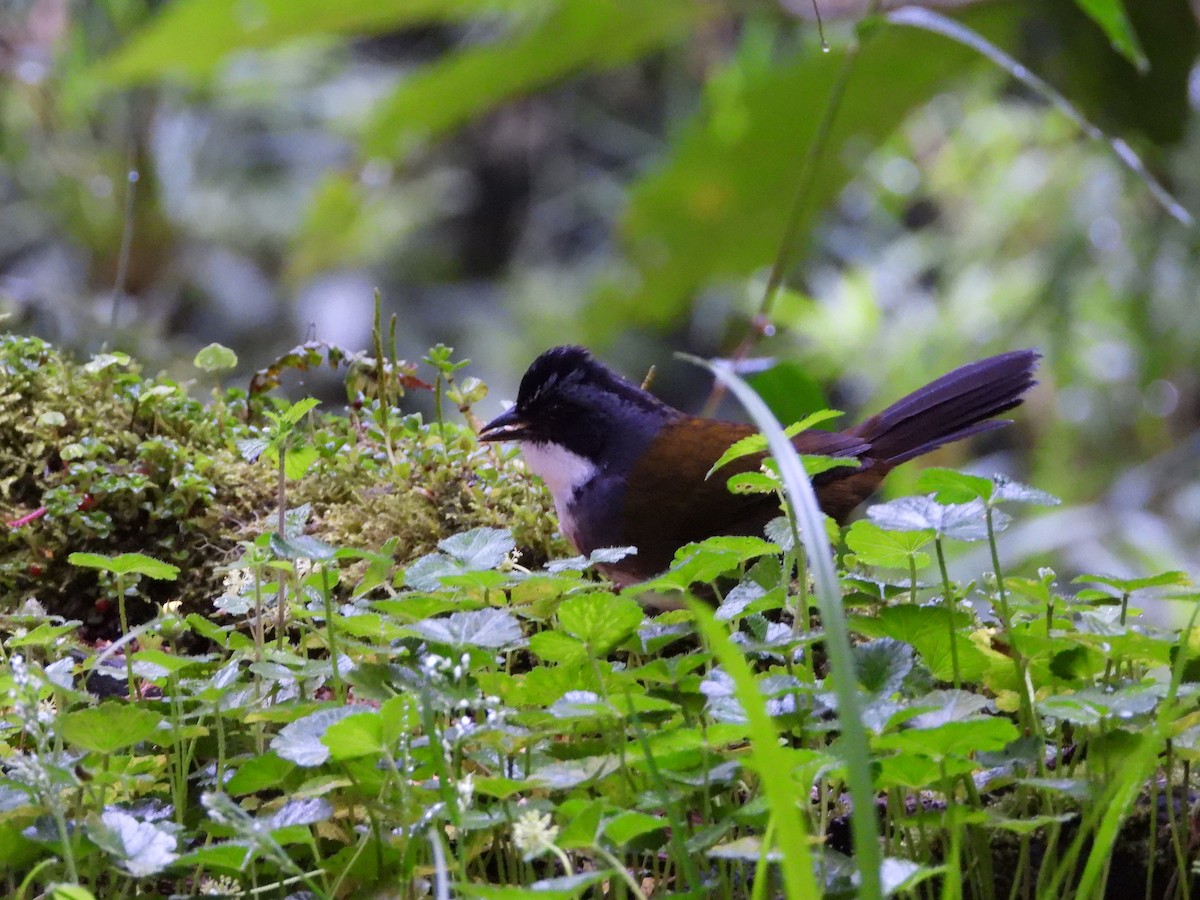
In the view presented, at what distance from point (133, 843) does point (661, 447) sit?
5.68 feet

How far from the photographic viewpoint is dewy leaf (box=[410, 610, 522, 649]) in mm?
1234

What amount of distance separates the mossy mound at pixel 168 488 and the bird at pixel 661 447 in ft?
0.47

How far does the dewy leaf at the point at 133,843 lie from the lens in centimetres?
112

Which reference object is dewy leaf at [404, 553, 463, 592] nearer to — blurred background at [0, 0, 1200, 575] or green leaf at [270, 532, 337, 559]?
green leaf at [270, 532, 337, 559]

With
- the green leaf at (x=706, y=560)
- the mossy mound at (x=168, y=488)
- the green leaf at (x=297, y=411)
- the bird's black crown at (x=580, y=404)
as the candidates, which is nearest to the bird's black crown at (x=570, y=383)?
the bird's black crown at (x=580, y=404)

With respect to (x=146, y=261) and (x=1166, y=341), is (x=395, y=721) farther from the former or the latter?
(x=146, y=261)

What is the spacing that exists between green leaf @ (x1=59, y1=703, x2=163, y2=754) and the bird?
1.22m

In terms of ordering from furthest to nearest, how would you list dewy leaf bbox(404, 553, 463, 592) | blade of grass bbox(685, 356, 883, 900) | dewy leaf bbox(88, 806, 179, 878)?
dewy leaf bbox(404, 553, 463, 592), dewy leaf bbox(88, 806, 179, 878), blade of grass bbox(685, 356, 883, 900)

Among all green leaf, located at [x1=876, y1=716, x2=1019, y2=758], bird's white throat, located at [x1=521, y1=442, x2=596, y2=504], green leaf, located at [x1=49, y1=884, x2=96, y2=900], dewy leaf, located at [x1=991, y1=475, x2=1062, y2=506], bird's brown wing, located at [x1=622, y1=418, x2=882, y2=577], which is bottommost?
green leaf, located at [x1=49, y1=884, x2=96, y2=900]

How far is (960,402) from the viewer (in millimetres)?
2922

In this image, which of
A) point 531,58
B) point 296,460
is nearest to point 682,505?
point 296,460

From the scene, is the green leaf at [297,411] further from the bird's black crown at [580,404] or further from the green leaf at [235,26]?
the green leaf at [235,26]

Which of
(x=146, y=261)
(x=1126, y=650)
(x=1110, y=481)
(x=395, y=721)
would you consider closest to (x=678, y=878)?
(x=395, y=721)

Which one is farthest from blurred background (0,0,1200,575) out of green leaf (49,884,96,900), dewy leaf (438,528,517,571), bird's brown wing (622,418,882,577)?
green leaf (49,884,96,900)
